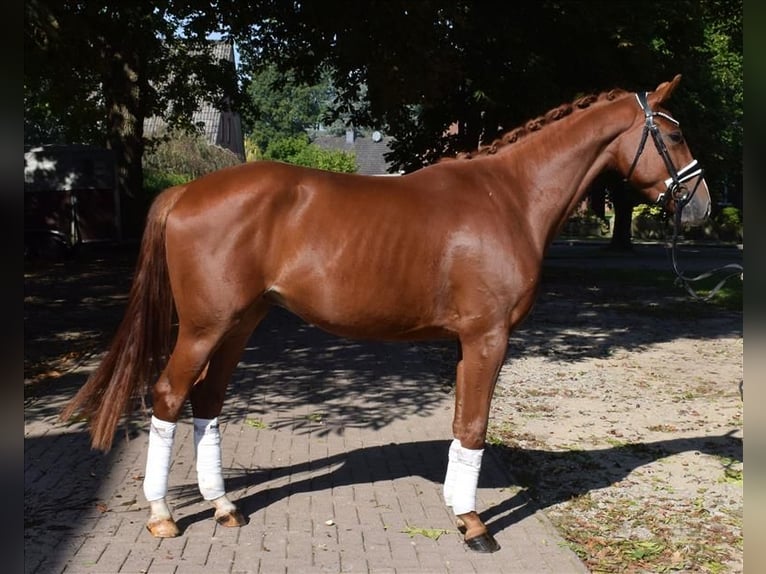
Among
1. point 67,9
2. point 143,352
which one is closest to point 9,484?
point 143,352

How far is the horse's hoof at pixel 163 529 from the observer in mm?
4906

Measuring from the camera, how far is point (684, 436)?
7.68 meters

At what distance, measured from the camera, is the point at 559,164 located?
516 cm

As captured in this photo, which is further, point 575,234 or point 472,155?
point 575,234

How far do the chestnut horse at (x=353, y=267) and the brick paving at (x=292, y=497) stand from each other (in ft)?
0.88

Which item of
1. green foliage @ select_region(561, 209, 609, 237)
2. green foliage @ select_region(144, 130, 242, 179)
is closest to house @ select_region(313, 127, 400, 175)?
green foliage @ select_region(561, 209, 609, 237)

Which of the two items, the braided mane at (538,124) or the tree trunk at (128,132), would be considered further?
the tree trunk at (128,132)

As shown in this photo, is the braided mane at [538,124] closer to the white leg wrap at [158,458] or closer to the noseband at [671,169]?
the noseband at [671,169]

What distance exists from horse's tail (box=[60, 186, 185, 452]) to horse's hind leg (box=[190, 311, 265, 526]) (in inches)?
12.8

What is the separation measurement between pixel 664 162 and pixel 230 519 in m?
3.48

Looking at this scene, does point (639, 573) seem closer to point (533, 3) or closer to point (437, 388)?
point (437, 388)

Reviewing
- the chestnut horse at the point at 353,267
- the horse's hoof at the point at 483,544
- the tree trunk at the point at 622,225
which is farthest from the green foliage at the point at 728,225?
the horse's hoof at the point at 483,544

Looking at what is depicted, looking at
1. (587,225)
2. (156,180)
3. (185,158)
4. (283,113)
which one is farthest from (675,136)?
(283,113)

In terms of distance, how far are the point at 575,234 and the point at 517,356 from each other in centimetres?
3569
